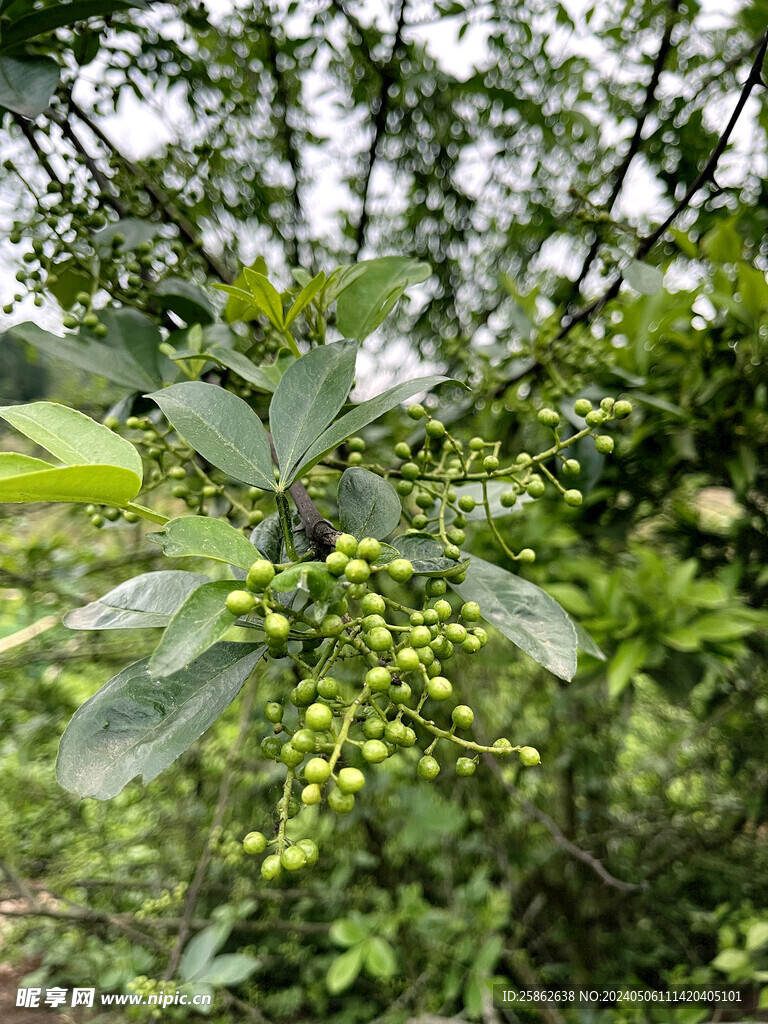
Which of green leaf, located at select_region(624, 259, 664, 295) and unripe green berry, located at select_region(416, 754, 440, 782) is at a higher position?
green leaf, located at select_region(624, 259, 664, 295)

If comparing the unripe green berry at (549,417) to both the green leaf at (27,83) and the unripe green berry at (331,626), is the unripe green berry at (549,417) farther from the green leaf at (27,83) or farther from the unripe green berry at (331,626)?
the green leaf at (27,83)

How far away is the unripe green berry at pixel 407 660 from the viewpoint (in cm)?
41

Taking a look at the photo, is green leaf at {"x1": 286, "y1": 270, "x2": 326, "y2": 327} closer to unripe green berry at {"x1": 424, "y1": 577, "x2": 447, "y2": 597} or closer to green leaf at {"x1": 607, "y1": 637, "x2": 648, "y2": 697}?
unripe green berry at {"x1": 424, "y1": 577, "x2": 447, "y2": 597}

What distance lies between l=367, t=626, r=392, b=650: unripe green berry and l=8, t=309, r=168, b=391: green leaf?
54cm

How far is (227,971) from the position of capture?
4.31 ft

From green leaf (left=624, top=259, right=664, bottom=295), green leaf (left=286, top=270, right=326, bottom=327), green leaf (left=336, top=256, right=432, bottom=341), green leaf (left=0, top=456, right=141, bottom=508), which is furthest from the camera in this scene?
green leaf (left=624, top=259, right=664, bottom=295)

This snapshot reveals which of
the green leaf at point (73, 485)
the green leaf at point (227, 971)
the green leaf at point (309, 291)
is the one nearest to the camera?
the green leaf at point (73, 485)

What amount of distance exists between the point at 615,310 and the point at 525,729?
1668 millimetres

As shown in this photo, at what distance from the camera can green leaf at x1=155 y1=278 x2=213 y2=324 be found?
2.64 ft

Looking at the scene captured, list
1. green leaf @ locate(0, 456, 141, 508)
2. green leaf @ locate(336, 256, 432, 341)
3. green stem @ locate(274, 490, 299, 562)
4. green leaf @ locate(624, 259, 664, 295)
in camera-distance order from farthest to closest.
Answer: green leaf @ locate(624, 259, 664, 295) → green leaf @ locate(336, 256, 432, 341) → green stem @ locate(274, 490, 299, 562) → green leaf @ locate(0, 456, 141, 508)

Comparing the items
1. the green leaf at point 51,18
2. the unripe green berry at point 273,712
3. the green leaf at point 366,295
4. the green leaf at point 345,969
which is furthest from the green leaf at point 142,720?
the green leaf at point 345,969

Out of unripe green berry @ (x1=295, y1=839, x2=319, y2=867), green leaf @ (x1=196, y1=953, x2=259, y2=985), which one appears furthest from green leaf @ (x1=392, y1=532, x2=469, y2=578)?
green leaf @ (x1=196, y1=953, x2=259, y2=985)

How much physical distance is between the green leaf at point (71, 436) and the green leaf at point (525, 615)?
320 millimetres

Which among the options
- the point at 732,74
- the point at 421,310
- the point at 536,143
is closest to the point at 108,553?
the point at 421,310
